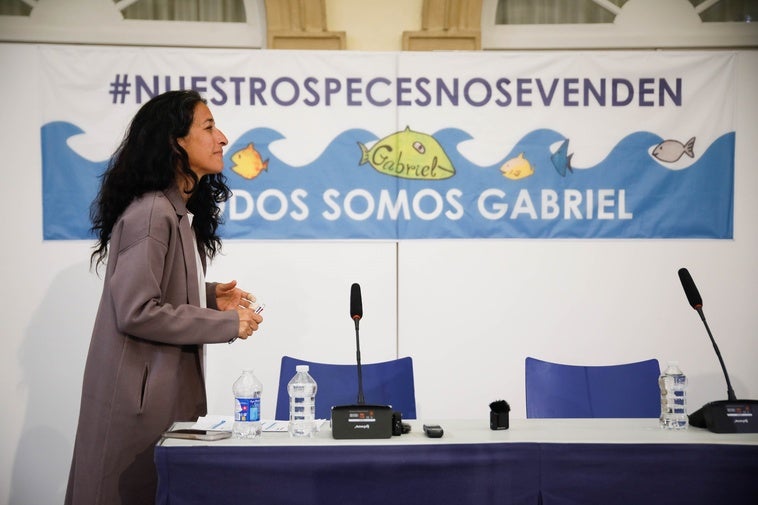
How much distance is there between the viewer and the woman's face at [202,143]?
2354 millimetres

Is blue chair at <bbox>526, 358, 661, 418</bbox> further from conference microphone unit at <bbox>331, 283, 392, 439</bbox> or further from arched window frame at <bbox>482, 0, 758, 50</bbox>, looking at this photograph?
arched window frame at <bbox>482, 0, 758, 50</bbox>

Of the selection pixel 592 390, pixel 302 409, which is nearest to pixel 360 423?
pixel 302 409

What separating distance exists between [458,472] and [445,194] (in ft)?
7.91

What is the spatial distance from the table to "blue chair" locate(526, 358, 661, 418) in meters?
1.01

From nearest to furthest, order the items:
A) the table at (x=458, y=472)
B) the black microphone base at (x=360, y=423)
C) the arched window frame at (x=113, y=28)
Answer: the table at (x=458, y=472), the black microphone base at (x=360, y=423), the arched window frame at (x=113, y=28)

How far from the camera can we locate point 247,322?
7.13 ft

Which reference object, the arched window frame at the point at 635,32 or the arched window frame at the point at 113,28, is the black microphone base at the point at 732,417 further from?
the arched window frame at the point at 113,28

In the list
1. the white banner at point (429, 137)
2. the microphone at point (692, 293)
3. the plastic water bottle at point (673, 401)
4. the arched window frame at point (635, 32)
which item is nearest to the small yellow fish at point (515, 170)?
the white banner at point (429, 137)

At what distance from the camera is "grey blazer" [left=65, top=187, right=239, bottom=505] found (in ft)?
6.75

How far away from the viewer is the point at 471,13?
4148 millimetres

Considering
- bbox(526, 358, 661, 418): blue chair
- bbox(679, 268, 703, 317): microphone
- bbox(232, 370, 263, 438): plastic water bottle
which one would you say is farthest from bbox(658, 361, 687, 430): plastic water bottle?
bbox(232, 370, 263, 438): plastic water bottle

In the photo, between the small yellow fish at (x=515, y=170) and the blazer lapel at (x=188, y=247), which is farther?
the small yellow fish at (x=515, y=170)

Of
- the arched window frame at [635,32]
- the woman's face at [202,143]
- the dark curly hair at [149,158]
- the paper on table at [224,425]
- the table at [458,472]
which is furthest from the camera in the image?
the arched window frame at [635,32]

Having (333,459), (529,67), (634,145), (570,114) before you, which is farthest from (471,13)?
(333,459)
